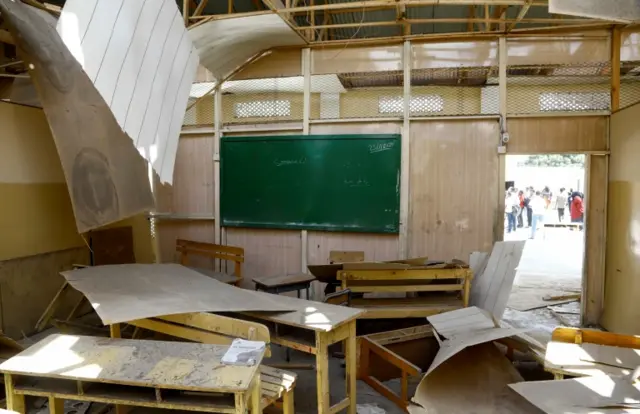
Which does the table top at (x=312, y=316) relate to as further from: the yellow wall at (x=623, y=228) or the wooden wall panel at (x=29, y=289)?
the yellow wall at (x=623, y=228)

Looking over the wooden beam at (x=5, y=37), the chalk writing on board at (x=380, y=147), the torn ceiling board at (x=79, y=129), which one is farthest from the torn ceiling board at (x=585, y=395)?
the wooden beam at (x=5, y=37)

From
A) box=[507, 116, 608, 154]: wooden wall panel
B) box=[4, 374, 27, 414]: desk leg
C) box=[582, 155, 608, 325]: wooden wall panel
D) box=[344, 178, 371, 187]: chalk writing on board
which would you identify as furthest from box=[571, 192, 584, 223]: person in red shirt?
→ box=[4, 374, 27, 414]: desk leg

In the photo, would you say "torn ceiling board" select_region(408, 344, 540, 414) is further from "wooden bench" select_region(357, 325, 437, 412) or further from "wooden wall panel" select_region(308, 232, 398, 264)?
"wooden wall panel" select_region(308, 232, 398, 264)

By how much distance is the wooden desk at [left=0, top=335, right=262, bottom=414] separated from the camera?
218 centimetres

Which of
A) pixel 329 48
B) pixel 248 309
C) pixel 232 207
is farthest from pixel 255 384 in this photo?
pixel 329 48

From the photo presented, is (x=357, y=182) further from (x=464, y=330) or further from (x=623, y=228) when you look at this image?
(x=623, y=228)

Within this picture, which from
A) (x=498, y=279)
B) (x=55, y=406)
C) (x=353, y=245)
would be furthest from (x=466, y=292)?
(x=55, y=406)

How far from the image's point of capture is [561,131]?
5.14 m

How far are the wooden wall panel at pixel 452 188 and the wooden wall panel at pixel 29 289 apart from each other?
3969 mm

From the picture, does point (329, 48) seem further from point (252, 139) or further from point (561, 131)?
point (561, 131)

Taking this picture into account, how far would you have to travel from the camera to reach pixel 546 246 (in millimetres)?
11312

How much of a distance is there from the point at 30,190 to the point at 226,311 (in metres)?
2.76

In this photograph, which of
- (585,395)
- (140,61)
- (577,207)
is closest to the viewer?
(585,395)

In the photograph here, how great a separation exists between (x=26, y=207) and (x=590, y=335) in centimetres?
500
